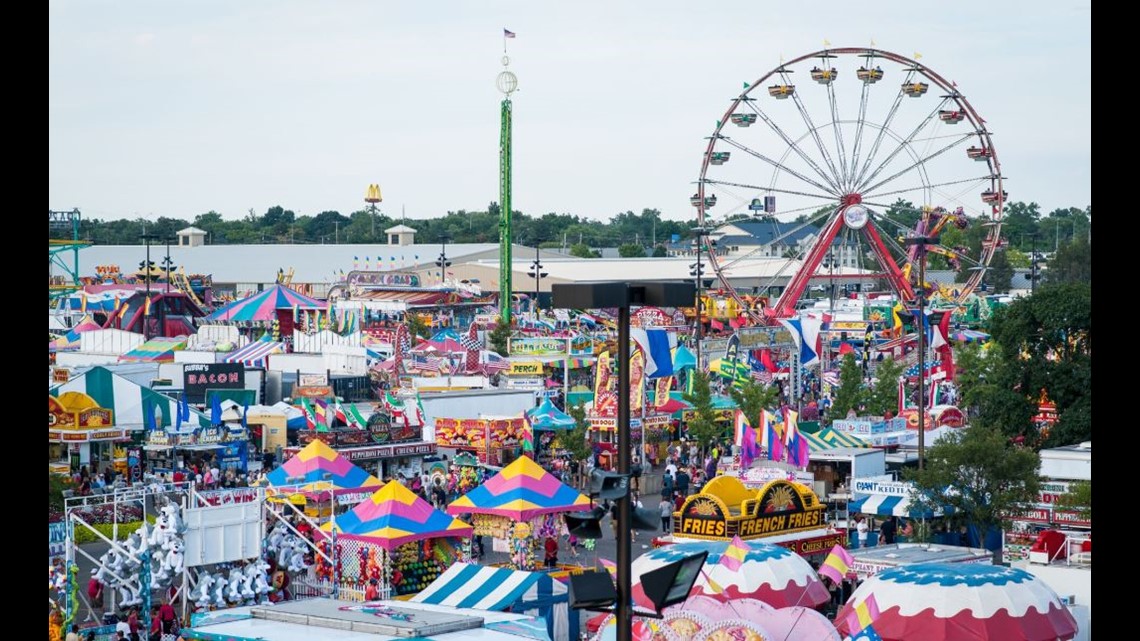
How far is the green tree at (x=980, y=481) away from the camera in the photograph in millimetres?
20984

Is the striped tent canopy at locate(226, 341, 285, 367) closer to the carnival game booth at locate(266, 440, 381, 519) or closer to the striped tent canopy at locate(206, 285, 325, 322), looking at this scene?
the striped tent canopy at locate(206, 285, 325, 322)

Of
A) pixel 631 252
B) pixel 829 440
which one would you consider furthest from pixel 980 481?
pixel 631 252

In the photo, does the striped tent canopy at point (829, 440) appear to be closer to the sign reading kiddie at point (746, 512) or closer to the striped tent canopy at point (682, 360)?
the sign reading kiddie at point (746, 512)

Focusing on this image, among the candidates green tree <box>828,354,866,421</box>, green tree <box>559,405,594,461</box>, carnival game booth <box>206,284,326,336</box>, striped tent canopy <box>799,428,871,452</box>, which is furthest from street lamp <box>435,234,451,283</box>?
striped tent canopy <box>799,428,871,452</box>

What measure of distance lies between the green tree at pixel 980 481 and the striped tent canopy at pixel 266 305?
35.4 meters

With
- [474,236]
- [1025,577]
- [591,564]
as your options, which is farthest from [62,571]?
[474,236]

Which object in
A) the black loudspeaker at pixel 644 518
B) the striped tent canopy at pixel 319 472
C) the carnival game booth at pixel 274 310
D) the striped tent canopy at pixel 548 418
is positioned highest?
the black loudspeaker at pixel 644 518

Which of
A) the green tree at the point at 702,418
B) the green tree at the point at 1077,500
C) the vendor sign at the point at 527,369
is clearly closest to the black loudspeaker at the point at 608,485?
the green tree at the point at 1077,500

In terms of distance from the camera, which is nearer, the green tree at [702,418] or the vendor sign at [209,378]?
the green tree at [702,418]

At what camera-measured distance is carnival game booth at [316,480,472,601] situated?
18359mm

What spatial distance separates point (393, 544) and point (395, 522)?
282 millimetres

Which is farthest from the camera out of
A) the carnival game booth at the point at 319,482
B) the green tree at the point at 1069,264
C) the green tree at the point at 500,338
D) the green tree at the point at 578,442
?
the green tree at the point at 1069,264

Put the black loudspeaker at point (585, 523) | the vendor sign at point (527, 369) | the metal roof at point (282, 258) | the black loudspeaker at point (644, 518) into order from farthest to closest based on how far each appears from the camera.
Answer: the metal roof at point (282, 258), the vendor sign at point (527, 369), the black loudspeaker at point (644, 518), the black loudspeaker at point (585, 523)
